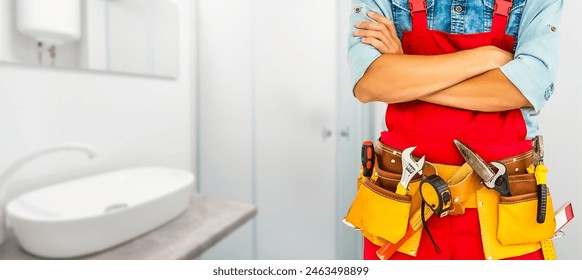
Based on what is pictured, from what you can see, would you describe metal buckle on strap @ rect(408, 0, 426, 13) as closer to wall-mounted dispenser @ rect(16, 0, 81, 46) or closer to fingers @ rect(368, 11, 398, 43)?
fingers @ rect(368, 11, 398, 43)

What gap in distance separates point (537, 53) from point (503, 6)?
0.11 meters

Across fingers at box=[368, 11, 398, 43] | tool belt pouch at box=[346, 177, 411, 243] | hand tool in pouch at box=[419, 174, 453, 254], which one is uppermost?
fingers at box=[368, 11, 398, 43]

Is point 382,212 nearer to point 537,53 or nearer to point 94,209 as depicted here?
point 537,53

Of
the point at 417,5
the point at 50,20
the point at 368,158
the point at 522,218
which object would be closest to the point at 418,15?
the point at 417,5

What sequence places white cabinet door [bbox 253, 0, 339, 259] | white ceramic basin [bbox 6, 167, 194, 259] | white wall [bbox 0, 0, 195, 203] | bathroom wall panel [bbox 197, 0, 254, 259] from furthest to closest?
bathroom wall panel [bbox 197, 0, 254, 259]
white cabinet door [bbox 253, 0, 339, 259]
white wall [bbox 0, 0, 195, 203]
white ceramic basin [bbox 6, 167, 194, 259]

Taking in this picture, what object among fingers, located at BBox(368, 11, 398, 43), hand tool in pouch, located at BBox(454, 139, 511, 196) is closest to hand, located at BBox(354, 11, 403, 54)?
fingers, located at BBox(368, 11, 398, 43)

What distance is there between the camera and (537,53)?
1.55 ft

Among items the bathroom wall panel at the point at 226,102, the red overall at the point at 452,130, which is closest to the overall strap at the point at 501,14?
the red overall at the point at 452,130

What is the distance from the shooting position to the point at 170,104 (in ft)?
4.18

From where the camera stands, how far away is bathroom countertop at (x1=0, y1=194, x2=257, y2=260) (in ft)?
2.54

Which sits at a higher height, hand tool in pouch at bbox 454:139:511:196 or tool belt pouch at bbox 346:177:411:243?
hand tool in pouch at bbox 454:139:511:196

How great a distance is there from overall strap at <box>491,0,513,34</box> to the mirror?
1.06 meters

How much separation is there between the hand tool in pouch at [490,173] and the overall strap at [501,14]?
22 cm
